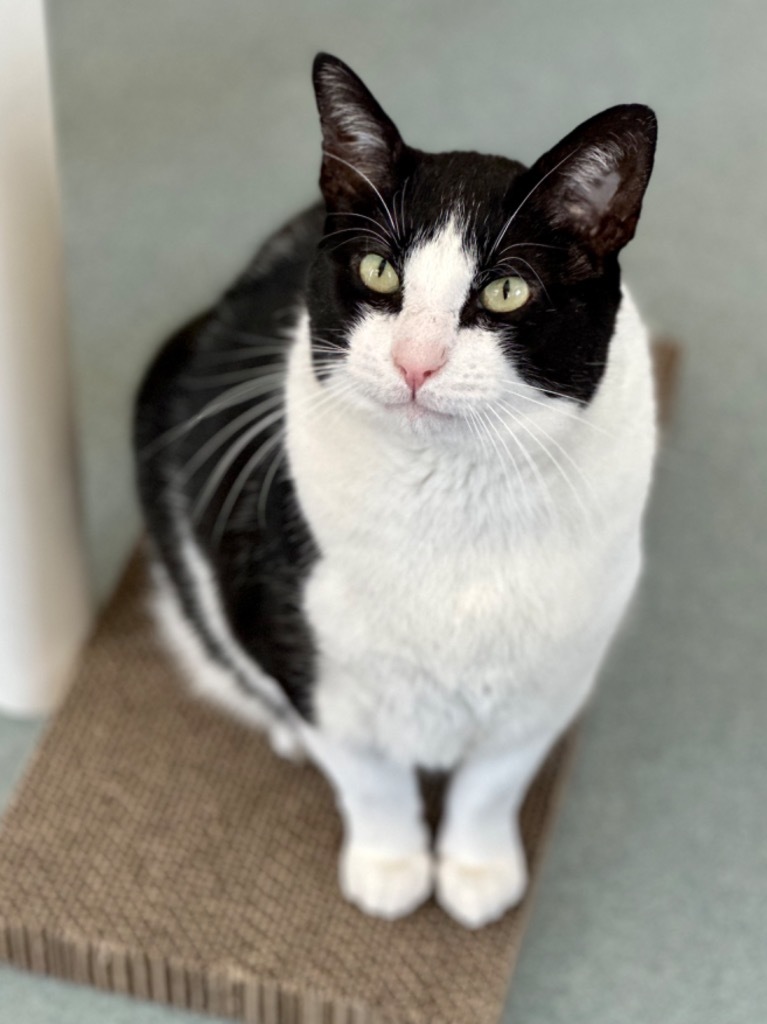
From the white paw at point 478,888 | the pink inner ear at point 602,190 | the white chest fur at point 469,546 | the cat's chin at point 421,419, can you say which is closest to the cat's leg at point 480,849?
the white paw at point 478,888

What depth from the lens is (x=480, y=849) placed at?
48.6 inches

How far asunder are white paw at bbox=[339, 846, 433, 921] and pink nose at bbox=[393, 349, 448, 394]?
0.57 m

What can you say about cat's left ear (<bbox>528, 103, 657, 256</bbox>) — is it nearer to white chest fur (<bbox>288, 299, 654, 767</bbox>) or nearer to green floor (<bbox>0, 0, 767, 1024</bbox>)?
white chest fur (<bbox>288, 299, 654, 767</bbox>)

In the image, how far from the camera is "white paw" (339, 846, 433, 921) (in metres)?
1.22

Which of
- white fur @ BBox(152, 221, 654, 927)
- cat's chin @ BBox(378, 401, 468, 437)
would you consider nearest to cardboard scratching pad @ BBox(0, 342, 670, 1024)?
white fur @ BBox(152, 221, 654, 927)

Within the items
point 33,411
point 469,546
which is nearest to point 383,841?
point 469,546

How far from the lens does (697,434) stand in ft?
6.01

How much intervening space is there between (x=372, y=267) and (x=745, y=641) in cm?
90

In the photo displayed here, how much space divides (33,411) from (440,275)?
1.90 feet

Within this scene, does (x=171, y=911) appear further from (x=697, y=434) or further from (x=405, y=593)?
(x=697, y=434)

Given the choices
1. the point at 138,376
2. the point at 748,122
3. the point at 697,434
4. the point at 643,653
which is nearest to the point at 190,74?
the point at 138,376

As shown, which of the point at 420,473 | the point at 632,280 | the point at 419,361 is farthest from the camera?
the point at 632,280

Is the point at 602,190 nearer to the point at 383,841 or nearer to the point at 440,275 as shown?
the point at 440,275

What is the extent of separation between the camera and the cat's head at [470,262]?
32.2 inches
